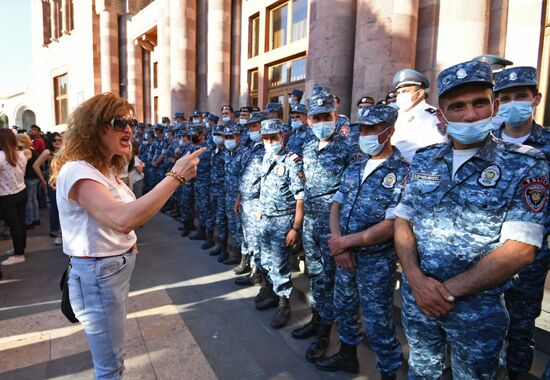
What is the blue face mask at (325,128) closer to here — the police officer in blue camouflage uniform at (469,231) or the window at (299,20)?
the police officer in blue camouflage uniform at (469,231)

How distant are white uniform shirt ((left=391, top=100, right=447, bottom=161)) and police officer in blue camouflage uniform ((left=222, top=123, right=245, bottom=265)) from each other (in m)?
2.52

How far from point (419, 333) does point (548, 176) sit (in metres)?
0.99

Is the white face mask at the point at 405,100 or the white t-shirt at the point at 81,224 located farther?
the white face mask at the point at 405,100

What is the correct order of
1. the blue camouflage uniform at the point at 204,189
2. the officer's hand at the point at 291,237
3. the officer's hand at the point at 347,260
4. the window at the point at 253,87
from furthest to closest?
the window at the point at 253,87, the blue camouflage uniform at the point at 204,189, the officer's hand at the point at 291,237, the officer's hand at the point at 347,260

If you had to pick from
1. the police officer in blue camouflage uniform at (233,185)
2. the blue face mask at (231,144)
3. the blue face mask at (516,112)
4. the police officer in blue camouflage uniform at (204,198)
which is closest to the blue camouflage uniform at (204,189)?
the police officer in blue camouflage uniform at (204,198)

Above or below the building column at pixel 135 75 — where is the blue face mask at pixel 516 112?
below

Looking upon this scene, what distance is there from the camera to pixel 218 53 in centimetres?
1102

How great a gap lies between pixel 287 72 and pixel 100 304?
927 centimetres

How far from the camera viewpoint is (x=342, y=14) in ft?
19.8

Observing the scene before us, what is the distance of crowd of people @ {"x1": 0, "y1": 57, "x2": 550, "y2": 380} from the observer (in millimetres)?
1479

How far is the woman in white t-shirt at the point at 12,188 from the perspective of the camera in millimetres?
4516

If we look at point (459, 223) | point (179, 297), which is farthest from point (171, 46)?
point (459, 223)

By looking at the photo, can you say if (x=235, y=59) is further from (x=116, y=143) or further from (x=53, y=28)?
(x=53, y=28)

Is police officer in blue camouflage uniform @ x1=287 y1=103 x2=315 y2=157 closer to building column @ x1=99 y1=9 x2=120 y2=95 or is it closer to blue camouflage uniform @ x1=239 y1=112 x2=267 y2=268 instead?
blue camouflage uniform @ x1=239 y1=112 x2=267 y2=268
